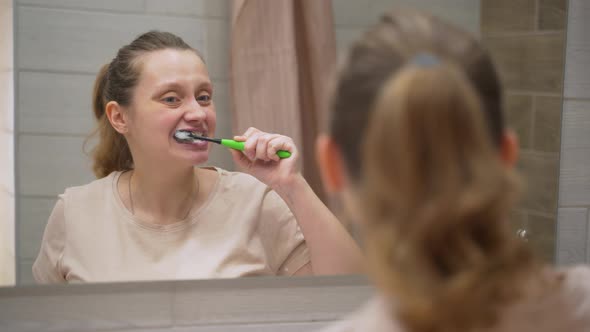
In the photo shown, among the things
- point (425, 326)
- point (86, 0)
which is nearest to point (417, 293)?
point (425, 326)

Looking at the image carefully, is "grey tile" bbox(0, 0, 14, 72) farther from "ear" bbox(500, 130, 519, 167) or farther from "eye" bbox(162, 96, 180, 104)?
"ear" bbox(500, 130, 519, 167)

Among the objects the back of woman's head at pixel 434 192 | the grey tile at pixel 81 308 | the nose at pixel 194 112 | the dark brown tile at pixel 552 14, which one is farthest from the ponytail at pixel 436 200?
the dark brown tile at pixel 552 14

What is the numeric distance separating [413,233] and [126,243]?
75 centimetres

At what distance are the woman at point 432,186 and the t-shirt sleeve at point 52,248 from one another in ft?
2.40

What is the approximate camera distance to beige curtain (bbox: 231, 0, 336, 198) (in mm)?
1291

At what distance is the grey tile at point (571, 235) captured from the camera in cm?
148

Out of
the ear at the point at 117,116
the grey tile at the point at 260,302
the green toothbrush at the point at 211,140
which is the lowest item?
the grey tile at the point at 260,302

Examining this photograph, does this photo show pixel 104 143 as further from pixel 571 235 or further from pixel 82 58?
pixel 571 235

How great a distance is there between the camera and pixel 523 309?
2.28 feet

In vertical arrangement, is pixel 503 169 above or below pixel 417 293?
above

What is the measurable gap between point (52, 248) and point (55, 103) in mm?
253

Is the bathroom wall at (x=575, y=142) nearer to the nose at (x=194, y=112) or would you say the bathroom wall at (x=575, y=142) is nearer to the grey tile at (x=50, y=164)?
the nose at (x=194, y=112)

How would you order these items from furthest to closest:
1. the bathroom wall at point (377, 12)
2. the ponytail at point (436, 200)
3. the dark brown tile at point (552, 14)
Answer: the dark brown tile at point (552, 14) → the bathroom wall at point (377, 12) → the ponytail at point (436, 200)

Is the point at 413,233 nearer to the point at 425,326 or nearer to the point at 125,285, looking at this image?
the point at 425,326
